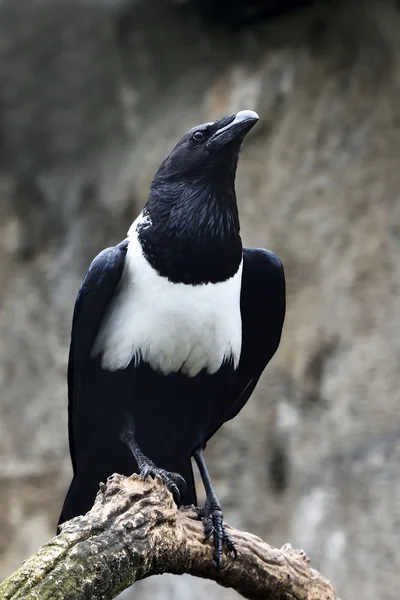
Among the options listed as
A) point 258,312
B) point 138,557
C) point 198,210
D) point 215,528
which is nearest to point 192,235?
point 198,210

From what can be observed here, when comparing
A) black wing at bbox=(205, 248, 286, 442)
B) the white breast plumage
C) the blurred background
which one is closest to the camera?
the white breast plumage

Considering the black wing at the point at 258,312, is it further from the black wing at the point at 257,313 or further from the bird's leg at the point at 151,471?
the bird's leg at the point at 151,471

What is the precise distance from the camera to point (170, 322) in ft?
7.90

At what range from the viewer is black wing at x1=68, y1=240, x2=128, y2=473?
98.3 inches

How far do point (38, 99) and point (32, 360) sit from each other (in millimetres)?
1376

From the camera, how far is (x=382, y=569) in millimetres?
4086

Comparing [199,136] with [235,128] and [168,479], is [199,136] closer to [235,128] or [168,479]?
[235,128]

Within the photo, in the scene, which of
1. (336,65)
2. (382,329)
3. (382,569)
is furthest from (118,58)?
(382,569)

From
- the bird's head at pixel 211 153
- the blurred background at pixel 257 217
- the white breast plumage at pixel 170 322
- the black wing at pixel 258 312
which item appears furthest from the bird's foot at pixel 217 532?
the blurred background at pixel 257 217

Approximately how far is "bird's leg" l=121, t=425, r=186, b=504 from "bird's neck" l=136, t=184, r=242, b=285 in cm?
48

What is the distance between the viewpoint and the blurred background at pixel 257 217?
4273 millimetres

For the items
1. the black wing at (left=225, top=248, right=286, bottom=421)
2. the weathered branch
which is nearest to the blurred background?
the black wing at (left=225, top=248, right=286, bottom=421)

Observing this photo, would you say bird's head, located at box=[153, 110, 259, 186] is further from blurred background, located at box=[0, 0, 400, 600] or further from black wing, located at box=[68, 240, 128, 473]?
blurred background, located at box=[0, 0, 400, 600]

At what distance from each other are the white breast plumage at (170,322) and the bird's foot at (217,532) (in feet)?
1.23
